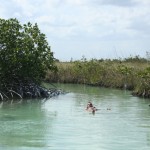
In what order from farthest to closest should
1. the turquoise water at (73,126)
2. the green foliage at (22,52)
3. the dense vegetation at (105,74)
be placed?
the dense vegetation at (105,74) < the green foliage at (22,52) < the turquoise water at (73,126)

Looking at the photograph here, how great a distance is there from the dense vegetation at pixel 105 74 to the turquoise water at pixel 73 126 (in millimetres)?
6382

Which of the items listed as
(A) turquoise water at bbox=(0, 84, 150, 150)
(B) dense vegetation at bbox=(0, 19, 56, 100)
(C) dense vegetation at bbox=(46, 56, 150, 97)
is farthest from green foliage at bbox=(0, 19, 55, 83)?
(C) dense vegetation at bbox=(46, 56, 150, 97)

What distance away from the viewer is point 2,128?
13.6m

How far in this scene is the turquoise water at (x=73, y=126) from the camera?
37.7ft

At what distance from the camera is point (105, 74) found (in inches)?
1278

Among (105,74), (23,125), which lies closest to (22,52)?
(23,125)

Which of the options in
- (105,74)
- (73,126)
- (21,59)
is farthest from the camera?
(105,74)

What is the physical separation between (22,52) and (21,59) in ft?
1.79

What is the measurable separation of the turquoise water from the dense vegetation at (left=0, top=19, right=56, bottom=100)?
1.82 m

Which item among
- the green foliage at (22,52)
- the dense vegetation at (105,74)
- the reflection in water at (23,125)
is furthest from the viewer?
the dense vegetation at (105,74)

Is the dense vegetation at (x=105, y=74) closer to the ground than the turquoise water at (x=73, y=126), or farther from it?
farther from it

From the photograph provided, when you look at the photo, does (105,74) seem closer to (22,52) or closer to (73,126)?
(22,52)

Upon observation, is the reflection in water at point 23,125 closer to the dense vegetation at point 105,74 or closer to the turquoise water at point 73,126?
the turquoise water at point 73,126

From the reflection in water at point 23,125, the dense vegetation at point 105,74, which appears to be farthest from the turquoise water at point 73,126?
the dense vegetation at point 105,74
